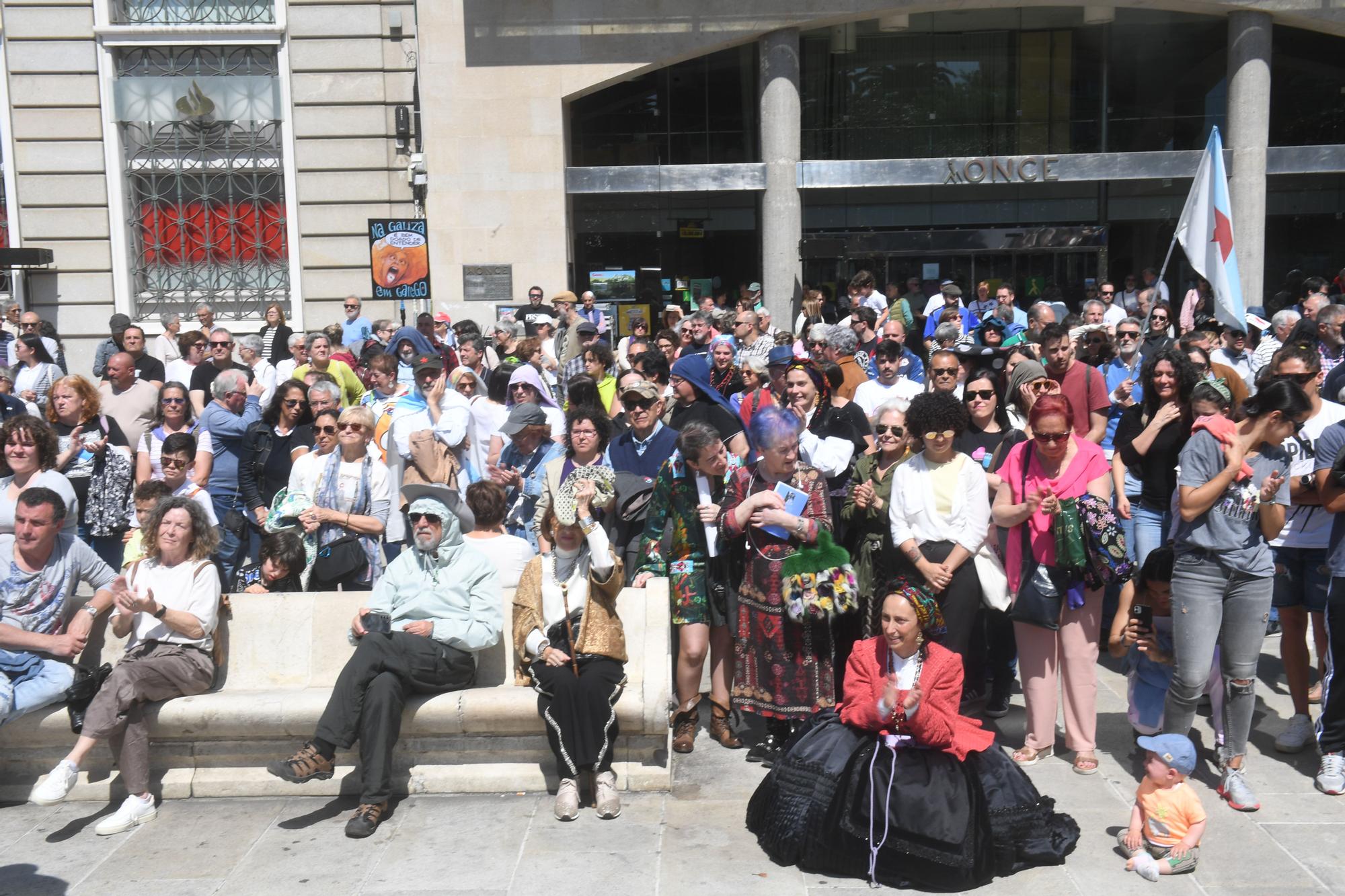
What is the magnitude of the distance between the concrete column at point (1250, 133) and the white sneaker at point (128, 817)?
17983 mm

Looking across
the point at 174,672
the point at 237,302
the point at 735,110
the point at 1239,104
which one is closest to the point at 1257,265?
the point at 1239,104

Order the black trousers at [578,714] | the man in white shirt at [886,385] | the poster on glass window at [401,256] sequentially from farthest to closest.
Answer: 1. the poster on glass window at [401,256]
2. the man in white shirt at [886,385]
3. the black trousers at [578,714]

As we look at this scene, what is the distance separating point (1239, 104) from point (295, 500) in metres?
17.4

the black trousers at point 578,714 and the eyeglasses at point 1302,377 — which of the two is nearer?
the black trousers at point 578,714

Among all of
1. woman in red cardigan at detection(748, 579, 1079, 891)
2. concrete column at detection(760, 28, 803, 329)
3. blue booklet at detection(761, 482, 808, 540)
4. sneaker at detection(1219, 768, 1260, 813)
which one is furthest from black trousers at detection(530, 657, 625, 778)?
concrete column at detection(760, 28, 803, 329)

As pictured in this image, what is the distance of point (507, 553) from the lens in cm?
670

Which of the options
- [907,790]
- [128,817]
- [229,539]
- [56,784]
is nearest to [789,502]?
[907,790]

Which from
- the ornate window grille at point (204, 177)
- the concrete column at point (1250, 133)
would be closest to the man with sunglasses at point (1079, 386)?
the concrete column at point (1250, 133)

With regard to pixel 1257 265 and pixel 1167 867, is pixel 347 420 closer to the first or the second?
pixel 1167 867

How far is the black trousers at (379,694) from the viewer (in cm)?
573

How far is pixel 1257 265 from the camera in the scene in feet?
62.8

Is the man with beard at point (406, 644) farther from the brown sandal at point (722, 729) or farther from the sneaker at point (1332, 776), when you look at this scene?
the sneaker at point (1332, 776)

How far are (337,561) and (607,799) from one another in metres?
2.45

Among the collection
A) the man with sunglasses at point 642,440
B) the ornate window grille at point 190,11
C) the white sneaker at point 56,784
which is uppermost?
the ornate window grille at point 190,11
